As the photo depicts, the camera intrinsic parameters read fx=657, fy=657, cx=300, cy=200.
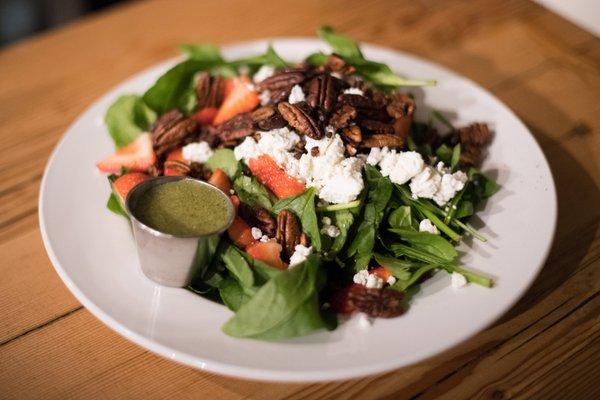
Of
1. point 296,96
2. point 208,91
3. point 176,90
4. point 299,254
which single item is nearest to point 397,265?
point 299,254

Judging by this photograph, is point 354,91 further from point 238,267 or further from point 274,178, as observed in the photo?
point 238,267

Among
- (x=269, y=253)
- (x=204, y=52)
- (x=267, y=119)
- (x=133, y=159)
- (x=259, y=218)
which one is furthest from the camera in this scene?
(x=204, y=52)

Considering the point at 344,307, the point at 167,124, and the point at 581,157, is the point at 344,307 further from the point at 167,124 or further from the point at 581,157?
the point at 581,157

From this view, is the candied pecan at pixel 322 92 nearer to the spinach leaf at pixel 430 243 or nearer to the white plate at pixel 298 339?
the spinach leaf at pixel 430 243

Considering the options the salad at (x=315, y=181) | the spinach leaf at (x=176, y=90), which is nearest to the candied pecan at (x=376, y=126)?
the salad at (x=315, y=181)

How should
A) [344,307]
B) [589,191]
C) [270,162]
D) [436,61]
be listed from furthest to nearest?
1. [436,61]
2. [589,191]
3. [270,162]
4. [344,307]

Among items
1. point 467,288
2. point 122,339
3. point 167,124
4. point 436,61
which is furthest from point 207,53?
point 467,288
